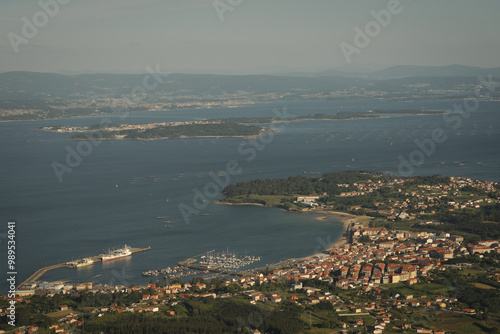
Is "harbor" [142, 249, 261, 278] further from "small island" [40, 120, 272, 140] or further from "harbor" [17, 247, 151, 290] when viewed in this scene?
"small island" [40, 120, 272, 140]

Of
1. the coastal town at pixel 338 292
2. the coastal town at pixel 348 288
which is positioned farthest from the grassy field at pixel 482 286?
the coastal town at pixel 348 288

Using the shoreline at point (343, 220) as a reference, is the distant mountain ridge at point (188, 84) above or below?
above

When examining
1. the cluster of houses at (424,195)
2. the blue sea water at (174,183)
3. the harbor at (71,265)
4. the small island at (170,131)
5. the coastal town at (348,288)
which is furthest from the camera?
the small island at (170,131)

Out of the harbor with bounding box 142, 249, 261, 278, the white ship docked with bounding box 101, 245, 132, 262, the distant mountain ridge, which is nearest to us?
the harbor with bounding box 142, 249, 261, 278

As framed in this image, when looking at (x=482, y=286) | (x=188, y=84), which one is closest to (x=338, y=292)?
(x=482, y=286)

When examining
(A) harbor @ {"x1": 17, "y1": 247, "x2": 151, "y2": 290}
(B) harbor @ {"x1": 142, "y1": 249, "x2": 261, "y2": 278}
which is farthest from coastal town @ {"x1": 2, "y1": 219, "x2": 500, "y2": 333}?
(B) harbor @ {"x1": 142, "y1": 249, "x2": 261, "y2": 278}

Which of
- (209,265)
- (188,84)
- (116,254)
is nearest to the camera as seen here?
(209,265)

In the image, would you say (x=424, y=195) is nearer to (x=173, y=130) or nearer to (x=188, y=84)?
(x=173, y=130)

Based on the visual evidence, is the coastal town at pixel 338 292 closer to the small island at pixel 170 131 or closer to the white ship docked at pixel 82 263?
the white ship docked at pixel 82 263

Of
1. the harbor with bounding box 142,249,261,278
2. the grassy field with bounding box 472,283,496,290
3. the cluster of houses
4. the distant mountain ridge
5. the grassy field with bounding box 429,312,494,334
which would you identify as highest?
the distant mountain ridge

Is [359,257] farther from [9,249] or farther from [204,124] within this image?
[204,124]
